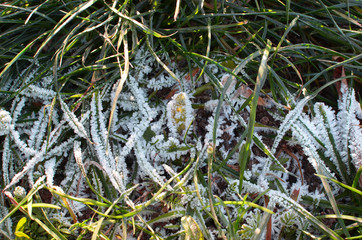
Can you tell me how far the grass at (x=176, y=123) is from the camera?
76cm

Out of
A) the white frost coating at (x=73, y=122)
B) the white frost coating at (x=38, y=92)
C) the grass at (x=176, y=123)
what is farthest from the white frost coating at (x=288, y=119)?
the white frost coating at (x=38, y=92)

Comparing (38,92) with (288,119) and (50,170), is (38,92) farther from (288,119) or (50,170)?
(288,119)

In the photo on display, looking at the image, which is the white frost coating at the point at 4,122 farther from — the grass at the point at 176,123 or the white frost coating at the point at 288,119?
the white frost coating at the point at 288,119

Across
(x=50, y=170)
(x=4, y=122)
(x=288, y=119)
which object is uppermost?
(x=288, y=119)

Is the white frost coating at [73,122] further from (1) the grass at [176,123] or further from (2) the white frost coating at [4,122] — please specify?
(2) the white frost coating at [4,122]

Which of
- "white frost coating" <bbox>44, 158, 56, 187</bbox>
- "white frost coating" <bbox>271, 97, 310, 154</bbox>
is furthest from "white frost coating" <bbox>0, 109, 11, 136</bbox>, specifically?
"white frost coating" <bbox>271, 97, 310, 154</bbox>

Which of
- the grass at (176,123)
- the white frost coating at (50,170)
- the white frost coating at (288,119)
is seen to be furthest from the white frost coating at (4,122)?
the white frost coating at (288,119)

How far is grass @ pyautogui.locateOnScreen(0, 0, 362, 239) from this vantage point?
756 mm

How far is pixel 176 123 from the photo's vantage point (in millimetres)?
827

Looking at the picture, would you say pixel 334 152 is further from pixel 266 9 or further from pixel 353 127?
pixel 266 9

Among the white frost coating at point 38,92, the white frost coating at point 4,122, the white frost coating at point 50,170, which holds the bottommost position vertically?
the white frost coating at point 50,170

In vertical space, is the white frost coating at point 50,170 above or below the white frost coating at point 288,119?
below

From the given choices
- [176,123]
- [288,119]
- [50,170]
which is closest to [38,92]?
[50,170]

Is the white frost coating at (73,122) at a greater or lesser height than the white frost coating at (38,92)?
lesser
